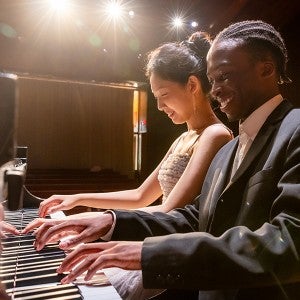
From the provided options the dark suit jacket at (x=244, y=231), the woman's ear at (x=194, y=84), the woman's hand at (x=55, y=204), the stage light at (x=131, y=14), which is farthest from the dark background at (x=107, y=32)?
the dark suit jacket at (x=244, y=231)

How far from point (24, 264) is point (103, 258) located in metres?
0.39

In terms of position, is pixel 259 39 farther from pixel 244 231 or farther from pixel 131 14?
pixel 131 14

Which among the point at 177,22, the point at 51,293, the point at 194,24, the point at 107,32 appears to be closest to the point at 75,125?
the point at 107,32

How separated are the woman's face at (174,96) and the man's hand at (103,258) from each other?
133cm

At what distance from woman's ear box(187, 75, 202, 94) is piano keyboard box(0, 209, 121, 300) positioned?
1.16 m

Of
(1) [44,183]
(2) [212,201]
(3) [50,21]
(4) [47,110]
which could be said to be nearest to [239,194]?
(2) [212,201]

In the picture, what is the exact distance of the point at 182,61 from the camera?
2182 mm

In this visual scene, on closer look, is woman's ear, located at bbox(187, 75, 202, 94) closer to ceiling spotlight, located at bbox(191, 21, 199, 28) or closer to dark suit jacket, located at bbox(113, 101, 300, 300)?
dark suit jacket, located at bbox(113, 101, 300, 300)

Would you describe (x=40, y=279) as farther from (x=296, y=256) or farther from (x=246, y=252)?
(x=296, y=256)

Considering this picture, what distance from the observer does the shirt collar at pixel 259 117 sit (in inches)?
53.4

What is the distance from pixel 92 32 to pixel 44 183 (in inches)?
157

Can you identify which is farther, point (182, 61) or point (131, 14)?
point (131, 14)

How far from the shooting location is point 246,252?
97cm

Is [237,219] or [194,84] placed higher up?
[194,84]
